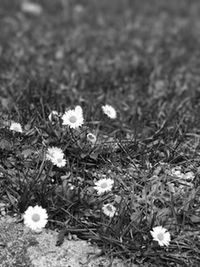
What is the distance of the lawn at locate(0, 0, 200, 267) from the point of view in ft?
8.68

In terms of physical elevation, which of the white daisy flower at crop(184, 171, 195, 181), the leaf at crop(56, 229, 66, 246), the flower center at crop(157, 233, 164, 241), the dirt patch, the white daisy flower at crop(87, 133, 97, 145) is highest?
the white daisy flower at crop(87, 133, 97, 145)

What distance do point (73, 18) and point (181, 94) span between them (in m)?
2.97

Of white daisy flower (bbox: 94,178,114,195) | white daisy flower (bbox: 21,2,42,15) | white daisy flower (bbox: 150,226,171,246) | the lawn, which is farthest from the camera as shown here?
white daisy flower (bbox: 21,2,42,15)

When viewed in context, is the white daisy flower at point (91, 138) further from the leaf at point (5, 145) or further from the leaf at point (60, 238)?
the leaf at point (60, 238)

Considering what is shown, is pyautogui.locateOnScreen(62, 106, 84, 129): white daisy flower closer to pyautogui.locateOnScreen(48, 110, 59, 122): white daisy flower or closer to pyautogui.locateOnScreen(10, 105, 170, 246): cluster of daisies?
pyautogui.locateOnScreen(10, 105, 170, 246): cluster of daisies

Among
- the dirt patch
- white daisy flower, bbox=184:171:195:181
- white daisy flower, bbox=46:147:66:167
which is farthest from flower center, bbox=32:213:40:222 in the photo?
white daisy flower, bbox=184:171:195:181

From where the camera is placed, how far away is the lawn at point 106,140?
8.68 feet

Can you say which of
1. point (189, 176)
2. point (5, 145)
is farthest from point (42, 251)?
point (189, 176)

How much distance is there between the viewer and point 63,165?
9.34 ft

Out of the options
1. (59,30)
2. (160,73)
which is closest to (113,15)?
(59,30)

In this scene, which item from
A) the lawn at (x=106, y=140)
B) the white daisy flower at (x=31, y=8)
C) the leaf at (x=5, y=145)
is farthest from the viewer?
the white daisy flower at (x=31, y=8)

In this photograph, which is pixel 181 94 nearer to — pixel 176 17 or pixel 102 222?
pixel 102 222

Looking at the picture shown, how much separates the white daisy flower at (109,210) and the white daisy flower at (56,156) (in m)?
0.38

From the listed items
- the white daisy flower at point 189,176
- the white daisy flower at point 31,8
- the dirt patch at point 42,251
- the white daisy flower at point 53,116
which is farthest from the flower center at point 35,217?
the white daisy flower at point 31,8
